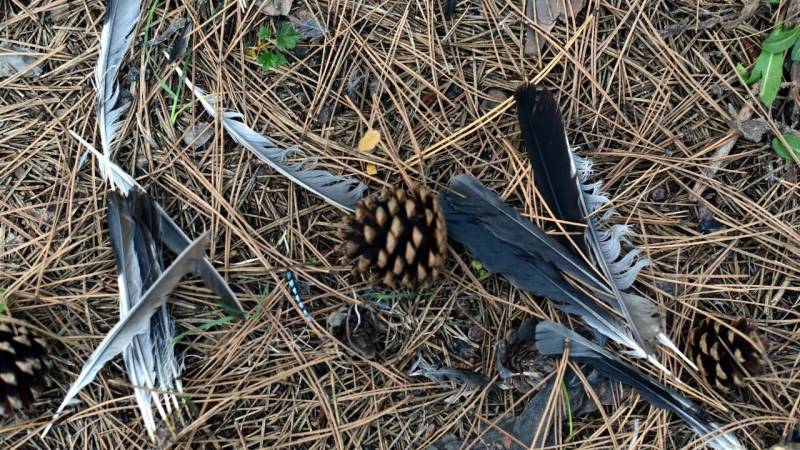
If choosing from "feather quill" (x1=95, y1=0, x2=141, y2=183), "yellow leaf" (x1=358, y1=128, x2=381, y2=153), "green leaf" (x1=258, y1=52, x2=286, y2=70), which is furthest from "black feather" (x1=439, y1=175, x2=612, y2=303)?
"feather quill" (x1=95, y1=0, x2=141, y2=183)

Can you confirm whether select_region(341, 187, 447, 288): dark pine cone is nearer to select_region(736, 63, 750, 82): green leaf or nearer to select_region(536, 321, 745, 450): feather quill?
select_region(536, 321, 745, 450): feather quill

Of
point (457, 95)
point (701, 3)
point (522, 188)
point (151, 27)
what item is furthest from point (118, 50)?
point (701, 3)

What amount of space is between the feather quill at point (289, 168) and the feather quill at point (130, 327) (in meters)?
0.42

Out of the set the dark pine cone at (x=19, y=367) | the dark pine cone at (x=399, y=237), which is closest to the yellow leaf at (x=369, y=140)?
the dark pine cone at (x=399, y=237)

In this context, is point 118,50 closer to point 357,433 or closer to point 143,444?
point 143,444

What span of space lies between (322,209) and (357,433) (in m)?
0.79

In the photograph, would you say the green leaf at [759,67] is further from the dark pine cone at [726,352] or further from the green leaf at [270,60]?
the green leaf at [270,60]

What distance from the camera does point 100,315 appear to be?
1964 mm

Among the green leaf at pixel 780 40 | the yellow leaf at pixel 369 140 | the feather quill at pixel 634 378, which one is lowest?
the feather quill at pixel 634 378

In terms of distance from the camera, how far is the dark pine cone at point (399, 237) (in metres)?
1.77

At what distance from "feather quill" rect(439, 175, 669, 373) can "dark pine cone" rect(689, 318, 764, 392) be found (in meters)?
0.15

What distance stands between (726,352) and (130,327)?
6.56 ft

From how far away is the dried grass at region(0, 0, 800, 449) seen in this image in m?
1.95

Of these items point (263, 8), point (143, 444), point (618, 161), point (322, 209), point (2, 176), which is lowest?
point (143, 444)
